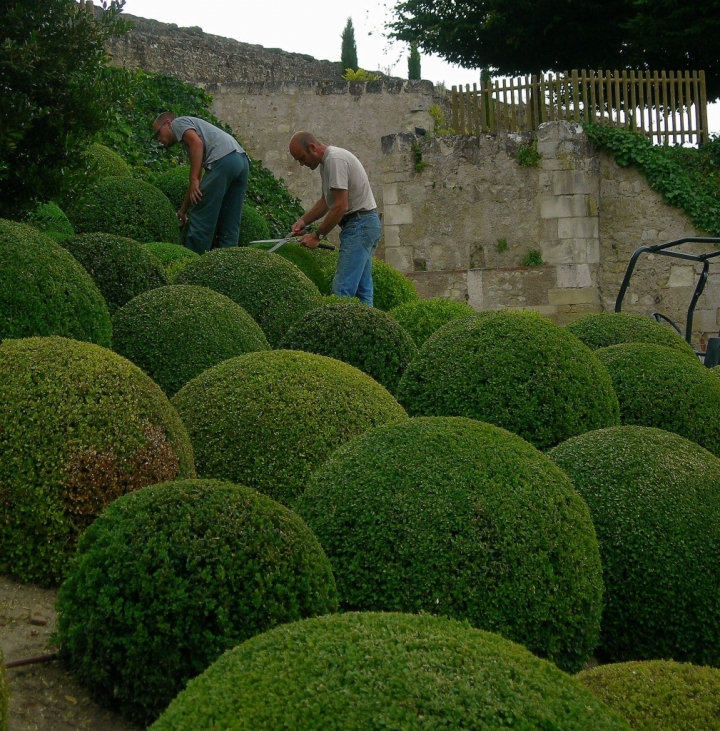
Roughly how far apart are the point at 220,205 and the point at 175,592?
665 centimetres

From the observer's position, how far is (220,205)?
8.98m

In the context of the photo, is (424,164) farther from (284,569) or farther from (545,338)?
(284,569)

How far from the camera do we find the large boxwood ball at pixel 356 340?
18.5 ft

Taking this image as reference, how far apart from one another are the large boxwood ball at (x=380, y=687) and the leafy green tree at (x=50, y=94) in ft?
15.0

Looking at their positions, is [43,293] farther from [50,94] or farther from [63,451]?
[50,94]

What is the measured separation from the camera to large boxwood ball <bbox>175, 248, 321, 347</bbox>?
6309mm

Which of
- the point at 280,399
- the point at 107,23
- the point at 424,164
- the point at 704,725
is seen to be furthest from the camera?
the point at 424,164

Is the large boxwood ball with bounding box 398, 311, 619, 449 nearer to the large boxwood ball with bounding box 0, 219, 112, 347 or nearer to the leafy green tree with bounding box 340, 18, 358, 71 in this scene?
the large boxwood ball with bounding box 0, 219, 112, 347

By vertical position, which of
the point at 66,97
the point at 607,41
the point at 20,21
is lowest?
the point at 66,97

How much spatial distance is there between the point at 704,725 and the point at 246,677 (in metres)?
1.19

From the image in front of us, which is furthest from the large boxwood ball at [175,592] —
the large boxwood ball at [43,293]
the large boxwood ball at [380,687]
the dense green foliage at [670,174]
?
the dense green foliage at [670,174]

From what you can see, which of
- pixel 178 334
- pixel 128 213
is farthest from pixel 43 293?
pixel 128 213

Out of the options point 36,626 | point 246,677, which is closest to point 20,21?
point 36,626

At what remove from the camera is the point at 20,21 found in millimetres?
5895
